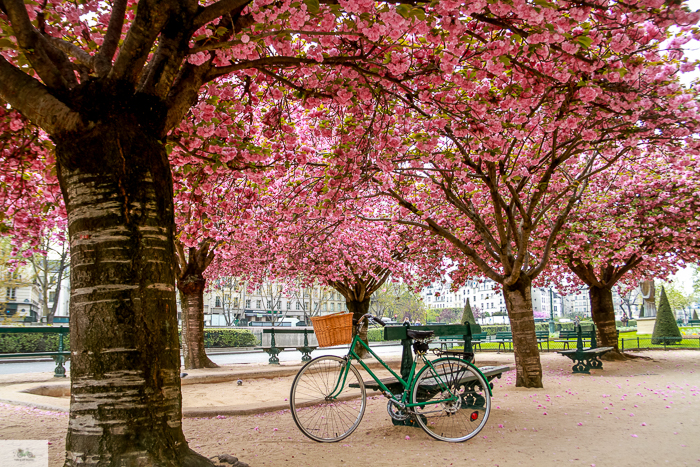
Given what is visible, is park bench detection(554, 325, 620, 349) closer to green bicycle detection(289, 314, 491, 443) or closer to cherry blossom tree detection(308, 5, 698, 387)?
cherry blossom tree detection(308, 5, 698, 387)

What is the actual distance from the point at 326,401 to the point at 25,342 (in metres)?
21.4

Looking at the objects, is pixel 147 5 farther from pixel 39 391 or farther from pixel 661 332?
pixel 661 332

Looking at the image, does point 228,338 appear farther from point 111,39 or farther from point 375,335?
point 111,39

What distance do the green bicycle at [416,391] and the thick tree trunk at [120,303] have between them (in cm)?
192

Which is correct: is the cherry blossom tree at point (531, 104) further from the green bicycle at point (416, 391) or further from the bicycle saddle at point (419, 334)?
the green bicycle at point (416, 391)

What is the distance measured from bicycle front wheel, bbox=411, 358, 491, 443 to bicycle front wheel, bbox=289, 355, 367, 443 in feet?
2.11

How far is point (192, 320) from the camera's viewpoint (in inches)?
525

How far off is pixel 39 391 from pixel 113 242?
7430mm

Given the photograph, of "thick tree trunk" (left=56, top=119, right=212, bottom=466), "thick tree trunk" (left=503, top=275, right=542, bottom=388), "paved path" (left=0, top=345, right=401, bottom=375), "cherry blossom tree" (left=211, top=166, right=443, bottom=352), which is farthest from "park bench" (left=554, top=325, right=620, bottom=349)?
"thick tree trunk" (left=56, top=119, right=212, bottom=466)

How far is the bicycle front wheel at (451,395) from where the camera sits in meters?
4.93

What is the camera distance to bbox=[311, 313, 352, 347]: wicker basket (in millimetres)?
4551

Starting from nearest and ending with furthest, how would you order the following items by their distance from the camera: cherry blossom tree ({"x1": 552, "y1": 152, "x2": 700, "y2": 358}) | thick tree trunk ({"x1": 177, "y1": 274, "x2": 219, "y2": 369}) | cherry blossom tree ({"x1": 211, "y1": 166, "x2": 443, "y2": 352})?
cherry blossom tree ({"x1": 552, "y1": 152, "x2": 700, "y2": 358})
thick tree trunk ({"x1": 177, "y1": 274, "x2": 219, "y2": 369})
cherry blossom tree ({"x1": 211, "y1": 166, "x2": 443, "y2": 352})

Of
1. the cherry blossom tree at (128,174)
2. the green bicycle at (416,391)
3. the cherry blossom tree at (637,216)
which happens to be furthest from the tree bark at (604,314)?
the cherry blossom tree at (128,174)

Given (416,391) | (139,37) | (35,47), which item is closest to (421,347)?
(416,391)
